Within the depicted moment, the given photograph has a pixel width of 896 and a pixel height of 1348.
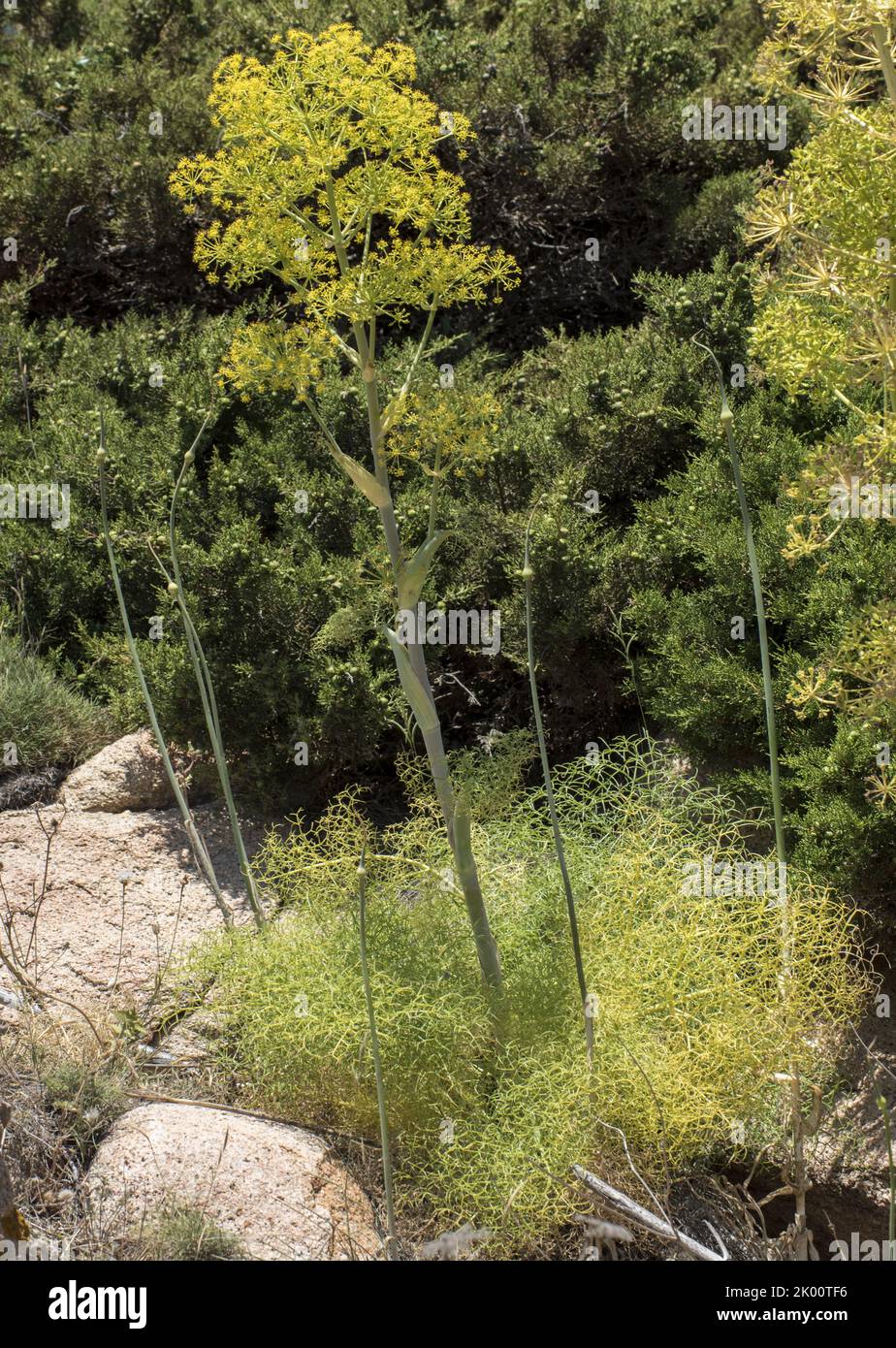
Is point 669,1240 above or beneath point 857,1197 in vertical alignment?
above

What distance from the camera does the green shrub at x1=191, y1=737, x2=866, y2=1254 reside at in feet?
9.16

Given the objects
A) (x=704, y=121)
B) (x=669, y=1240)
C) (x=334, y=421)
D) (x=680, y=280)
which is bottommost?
(x=669, y=1240)

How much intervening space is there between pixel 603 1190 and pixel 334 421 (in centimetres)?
339

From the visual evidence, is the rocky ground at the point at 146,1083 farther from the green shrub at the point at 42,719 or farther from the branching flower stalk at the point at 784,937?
the branching flower stalk at the point at 784,937

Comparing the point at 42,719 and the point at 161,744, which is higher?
the point at 161,744

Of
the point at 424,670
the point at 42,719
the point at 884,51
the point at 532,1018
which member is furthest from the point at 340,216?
the point at 42,719

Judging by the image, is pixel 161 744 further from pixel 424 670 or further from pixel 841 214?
pixel 841 214

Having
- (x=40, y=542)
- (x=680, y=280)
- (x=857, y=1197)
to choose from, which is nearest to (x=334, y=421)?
(x=40, y=542)

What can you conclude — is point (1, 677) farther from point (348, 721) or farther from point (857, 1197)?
point (857, 1197)

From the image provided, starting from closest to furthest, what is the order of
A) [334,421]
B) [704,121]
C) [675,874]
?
[675,874]
[334,421]
[704,121]

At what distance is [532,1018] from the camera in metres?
2.99

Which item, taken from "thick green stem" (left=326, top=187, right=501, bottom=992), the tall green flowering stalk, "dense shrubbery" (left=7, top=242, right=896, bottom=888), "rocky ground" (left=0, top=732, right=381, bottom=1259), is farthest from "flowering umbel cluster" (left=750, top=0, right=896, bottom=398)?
"rocky ground" (left=0, top=732, right=381, bottom=1259)

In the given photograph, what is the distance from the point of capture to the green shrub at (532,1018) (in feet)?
9.16

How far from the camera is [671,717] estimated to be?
410 cm
